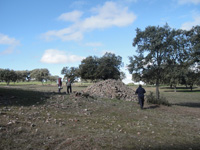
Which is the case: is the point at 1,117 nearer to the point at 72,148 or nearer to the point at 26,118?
the point at 26,118

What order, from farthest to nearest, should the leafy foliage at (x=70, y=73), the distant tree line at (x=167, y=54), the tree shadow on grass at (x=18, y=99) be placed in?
1. the leafy foliage at (x=70, y=73)
2. the distant tree line at (x=167, y=54)
3. the tree shadow on grass at (x=18, y=99)

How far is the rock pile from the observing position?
2154cm

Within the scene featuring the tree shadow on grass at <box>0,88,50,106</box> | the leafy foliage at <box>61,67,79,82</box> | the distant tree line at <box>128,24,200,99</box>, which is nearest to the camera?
the tree shadow on grass at <box>0,88,50,106</box>

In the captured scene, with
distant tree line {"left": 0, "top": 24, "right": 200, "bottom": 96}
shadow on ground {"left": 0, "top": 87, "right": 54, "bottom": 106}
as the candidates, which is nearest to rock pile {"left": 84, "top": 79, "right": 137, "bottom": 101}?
distant tree line {"left": 0, "top": 24, "right": 200, "bottom": 96}

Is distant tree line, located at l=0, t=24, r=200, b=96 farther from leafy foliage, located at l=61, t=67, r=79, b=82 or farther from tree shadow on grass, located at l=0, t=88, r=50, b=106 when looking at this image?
leafy foliage, located at l=61, t=67, r=79, b=82

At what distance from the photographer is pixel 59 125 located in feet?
25.9

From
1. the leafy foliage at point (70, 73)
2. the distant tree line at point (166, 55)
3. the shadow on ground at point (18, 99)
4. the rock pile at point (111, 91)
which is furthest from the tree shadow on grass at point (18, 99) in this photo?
the leafy foliage at point (70, 73)

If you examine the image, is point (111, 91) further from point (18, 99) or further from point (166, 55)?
point (18, 99)

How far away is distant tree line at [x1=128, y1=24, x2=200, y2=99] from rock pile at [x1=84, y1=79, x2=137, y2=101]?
2.82 metres

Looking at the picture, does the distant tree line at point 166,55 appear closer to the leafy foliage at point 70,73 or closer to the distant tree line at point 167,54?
the distant tree line at point 167,54

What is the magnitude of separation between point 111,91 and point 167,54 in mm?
7930

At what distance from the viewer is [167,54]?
21.2 metres

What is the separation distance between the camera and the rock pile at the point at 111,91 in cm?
2154

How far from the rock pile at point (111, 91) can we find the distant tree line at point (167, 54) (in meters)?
2.82
